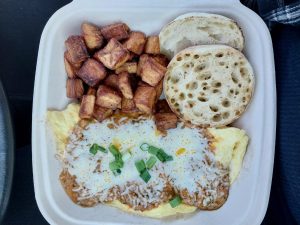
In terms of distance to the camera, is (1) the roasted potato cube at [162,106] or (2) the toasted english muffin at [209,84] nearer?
(2) the toasted english muffin at [209,84]

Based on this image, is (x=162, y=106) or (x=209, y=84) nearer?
(x=209, y=84)

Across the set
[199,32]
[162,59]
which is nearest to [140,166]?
[162,59]

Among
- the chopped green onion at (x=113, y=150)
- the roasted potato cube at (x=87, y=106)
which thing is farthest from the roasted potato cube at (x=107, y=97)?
the chopped green onion at (x=113, y=150)

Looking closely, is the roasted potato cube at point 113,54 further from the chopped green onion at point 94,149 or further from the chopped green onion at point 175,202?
the chopped green onion at point 175,202

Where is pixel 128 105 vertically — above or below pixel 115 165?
above

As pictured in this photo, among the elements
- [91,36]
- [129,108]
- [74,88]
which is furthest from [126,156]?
[91,36]

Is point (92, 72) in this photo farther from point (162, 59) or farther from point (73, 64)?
point (162, 59)

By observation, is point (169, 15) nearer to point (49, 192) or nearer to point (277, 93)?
point (277, 93)

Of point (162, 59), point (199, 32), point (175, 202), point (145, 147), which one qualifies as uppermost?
point (199, 32)

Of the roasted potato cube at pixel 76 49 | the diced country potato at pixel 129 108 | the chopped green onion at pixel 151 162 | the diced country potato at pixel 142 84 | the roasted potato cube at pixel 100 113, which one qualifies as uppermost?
the roasted potato cube at pixel 76 49
